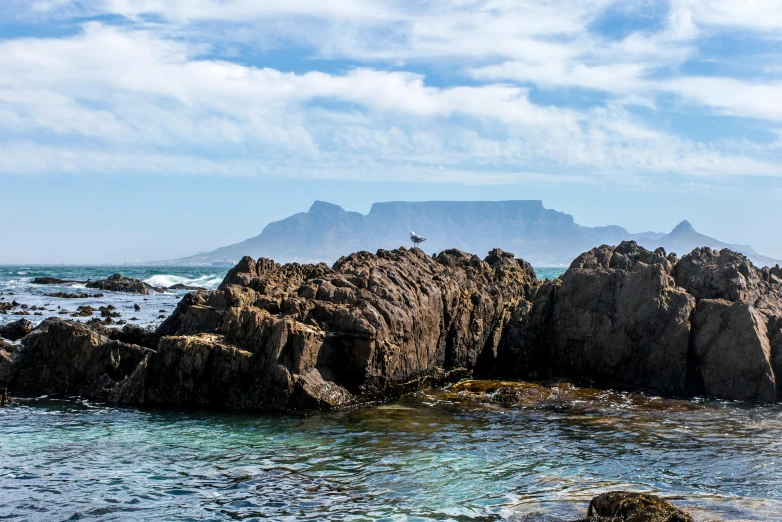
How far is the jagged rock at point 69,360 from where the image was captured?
67.2 ft

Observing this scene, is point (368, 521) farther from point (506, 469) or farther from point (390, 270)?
point (390, 270)

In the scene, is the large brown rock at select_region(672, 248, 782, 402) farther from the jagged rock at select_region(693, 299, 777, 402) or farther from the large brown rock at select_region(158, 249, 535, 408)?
the large brown rock at select_region(158, 249, 535, 408)

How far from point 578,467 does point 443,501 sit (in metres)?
3.55

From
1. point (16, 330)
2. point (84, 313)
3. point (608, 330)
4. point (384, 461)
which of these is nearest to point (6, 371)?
point (16, 330)

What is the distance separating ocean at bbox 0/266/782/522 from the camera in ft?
38.9

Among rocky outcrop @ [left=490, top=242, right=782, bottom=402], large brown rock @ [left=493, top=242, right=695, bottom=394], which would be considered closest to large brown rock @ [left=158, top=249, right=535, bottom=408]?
large brown rock @ [left=493, top=242, right=695, bottom=394]

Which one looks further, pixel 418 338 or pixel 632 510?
pixel 418 338

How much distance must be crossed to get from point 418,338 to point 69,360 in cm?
1067

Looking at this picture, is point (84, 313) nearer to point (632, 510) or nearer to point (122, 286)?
point (122, 286)

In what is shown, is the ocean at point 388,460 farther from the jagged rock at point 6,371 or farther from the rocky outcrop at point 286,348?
the jagged rock at point 6,371

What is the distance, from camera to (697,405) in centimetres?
2038

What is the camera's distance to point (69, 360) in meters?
20.7

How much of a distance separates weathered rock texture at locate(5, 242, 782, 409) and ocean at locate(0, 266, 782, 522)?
111 centimetres

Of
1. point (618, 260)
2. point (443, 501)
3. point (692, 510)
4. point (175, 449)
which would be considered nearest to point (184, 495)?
point (175, 449)
